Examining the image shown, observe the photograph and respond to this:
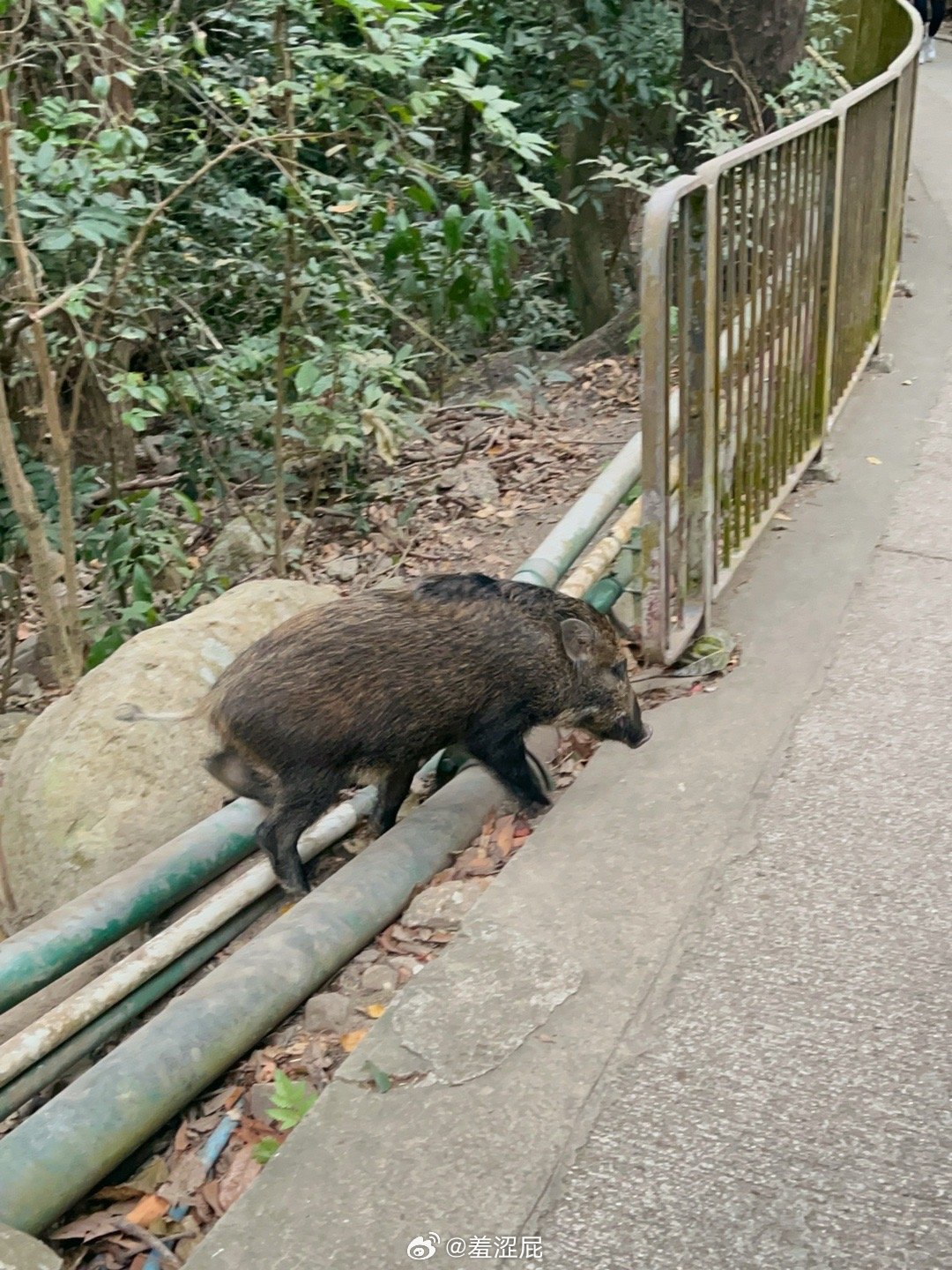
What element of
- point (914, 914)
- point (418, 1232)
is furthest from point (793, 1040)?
point (418, 1232)

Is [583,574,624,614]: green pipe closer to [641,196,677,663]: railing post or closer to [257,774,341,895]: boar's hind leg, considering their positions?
[641,196,677,663]: railing post

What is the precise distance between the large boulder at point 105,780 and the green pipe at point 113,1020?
2.55 feet

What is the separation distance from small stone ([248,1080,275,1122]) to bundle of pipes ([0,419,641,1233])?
3.5 inches

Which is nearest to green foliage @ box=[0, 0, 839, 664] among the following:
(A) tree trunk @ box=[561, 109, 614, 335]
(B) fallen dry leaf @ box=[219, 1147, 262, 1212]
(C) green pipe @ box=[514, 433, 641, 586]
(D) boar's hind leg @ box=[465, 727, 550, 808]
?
(A) tree trunk @ box=[561, 109, 614, 335]

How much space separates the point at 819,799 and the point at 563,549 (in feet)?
4.29

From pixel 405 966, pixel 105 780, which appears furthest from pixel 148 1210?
pixel 105 780

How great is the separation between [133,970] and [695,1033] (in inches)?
51.5

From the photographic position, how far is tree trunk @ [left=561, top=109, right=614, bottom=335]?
9234 mm

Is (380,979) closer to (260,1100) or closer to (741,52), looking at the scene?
(260,1100)

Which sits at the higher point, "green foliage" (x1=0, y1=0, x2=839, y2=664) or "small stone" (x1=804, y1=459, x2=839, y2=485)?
"green foliage" (x1=0, y1=0, x2=839, y2=664)

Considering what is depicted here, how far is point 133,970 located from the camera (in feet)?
9.62

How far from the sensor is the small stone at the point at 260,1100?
2670 mm

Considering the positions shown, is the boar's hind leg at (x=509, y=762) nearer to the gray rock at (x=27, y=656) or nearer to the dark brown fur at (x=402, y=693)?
the dark brown fur at (x=402, y=693)

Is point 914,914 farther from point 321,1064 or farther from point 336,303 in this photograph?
point 336,303
